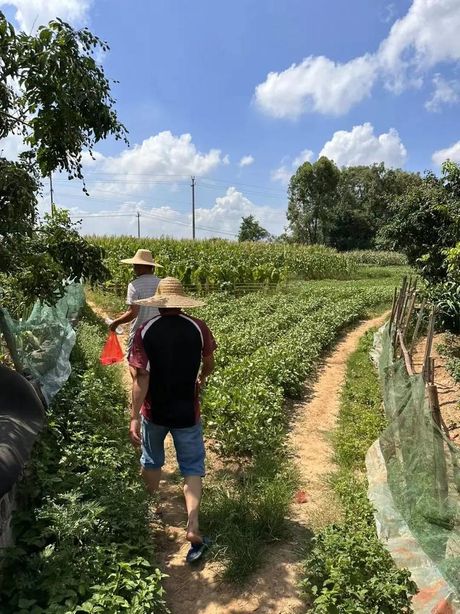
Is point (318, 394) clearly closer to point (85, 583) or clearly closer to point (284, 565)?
point (284, 565)

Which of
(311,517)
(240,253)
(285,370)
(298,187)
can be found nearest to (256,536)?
(311,517)

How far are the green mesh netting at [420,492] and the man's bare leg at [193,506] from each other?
1.46 m

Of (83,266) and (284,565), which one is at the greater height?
(83,266)

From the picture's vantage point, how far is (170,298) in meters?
3.56

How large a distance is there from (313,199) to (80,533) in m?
47.7

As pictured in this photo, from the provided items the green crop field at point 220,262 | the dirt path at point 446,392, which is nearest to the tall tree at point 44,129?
the dirt path at point 446,392

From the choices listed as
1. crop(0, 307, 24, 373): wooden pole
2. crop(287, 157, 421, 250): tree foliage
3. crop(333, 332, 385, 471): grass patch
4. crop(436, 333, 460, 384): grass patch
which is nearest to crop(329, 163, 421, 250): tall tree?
crop(287, 157, 421, 250): tree foliage

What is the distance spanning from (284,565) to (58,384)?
346 centimetres

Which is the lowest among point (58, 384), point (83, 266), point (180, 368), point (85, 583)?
point (85, 583)

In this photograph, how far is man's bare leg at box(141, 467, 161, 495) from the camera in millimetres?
3840

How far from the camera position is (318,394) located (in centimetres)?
761

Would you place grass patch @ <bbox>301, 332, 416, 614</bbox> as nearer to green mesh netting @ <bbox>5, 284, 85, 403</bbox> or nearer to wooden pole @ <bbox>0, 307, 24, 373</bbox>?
green mesh netting @ <bbox>5, 284, 85, 403</bbox>

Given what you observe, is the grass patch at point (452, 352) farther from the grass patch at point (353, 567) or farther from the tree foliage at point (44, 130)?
the tree foliage at point (44, 130)

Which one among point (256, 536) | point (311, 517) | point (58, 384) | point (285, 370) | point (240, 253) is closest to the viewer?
point (256, 536)
